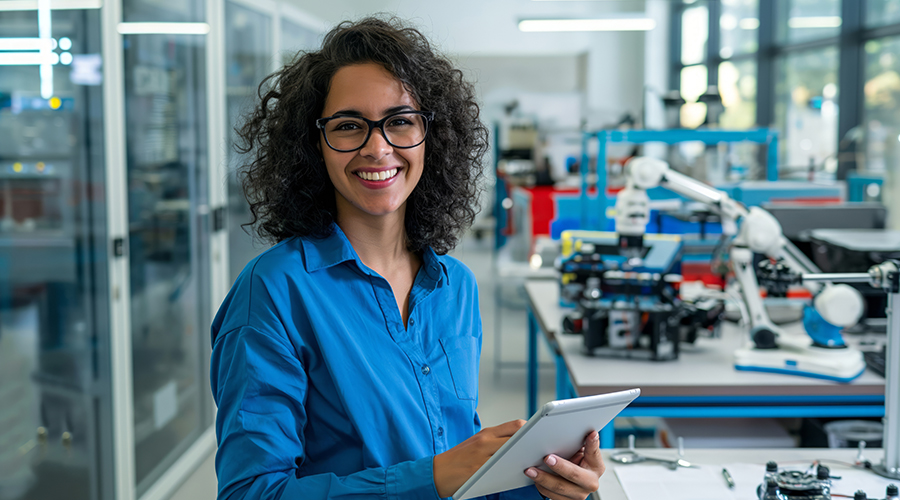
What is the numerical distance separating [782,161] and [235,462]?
6705mm

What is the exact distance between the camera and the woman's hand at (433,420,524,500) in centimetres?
98

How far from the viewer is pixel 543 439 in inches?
38.6

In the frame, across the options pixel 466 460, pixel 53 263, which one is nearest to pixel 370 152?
pixel 466 460

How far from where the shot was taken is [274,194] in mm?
1190

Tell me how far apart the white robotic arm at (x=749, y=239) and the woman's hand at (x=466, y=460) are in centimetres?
144

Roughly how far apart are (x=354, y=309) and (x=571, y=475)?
38cm

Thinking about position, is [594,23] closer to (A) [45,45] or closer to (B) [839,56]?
(B) [839,56]

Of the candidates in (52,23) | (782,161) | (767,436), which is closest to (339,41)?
(52,23)

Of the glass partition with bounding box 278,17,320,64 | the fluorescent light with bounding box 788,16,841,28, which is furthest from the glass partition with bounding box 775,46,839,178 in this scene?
the glass partition with bounding box 278,17,320,64

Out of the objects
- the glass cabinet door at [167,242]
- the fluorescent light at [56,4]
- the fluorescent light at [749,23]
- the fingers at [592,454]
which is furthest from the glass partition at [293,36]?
the fluorescent light at [749,23]

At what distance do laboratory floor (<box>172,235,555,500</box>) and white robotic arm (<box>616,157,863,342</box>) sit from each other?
651 millimetres

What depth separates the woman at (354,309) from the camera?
3.24ft

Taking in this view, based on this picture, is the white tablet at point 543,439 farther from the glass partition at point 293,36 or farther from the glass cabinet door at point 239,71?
the glass partition at point 293,36

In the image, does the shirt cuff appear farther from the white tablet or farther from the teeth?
the teeth
